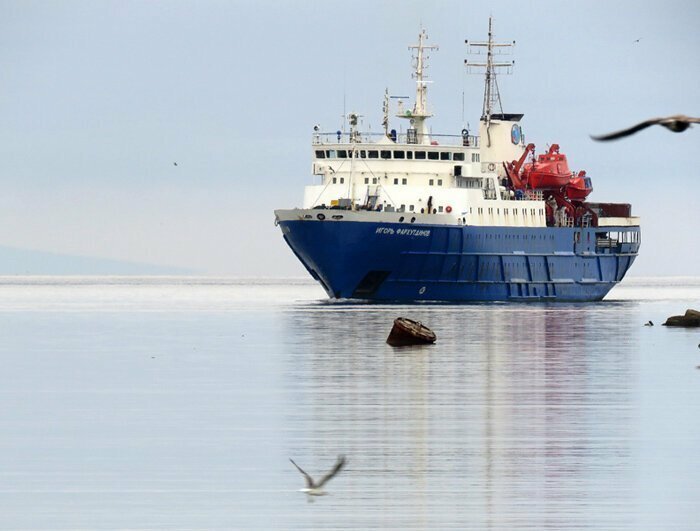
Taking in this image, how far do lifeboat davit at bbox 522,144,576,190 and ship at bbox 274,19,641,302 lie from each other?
0.24ft

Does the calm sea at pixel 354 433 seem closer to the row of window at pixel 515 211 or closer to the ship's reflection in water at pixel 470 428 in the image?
the ship's reflection in water at pixel 470 428

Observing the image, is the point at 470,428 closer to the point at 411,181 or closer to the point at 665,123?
the point at 665,123

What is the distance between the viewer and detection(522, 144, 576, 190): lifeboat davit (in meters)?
82.5

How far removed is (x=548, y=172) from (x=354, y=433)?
57152 mm

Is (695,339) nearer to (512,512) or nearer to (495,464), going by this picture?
(495,464)

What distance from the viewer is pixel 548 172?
271 feet

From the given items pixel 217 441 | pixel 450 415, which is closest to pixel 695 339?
pixel 450 415

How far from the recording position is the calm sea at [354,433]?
1992cm

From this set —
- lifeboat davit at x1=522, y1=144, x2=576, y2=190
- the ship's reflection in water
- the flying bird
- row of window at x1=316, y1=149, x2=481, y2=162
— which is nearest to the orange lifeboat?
lifeboat davit at x1=522, y1=144, x2=576, y2=190

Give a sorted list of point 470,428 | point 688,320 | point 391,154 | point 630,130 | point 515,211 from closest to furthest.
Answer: point 630,130
point 470,428
point 688,320
point 391,154
point 515,211

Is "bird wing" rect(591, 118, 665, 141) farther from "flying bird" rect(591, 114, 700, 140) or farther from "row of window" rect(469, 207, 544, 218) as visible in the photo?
"row of window" rect(469, 207, 544, 218)

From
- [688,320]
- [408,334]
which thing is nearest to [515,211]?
[688,320]

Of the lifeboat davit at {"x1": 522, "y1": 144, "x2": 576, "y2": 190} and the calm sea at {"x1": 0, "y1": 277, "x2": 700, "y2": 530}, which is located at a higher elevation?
the lifeboat davit at {"x1": 522, "y1": 144, "x2": 576, "y2": 190}

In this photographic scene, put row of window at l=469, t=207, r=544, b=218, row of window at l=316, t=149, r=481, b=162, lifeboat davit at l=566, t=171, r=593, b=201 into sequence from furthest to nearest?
lifeboat davit at l=566, t=171, r=593, b=201
row of window at l=469, t=207, r=544, b=218
row of window at l=316, t=149, r=481, b=162
